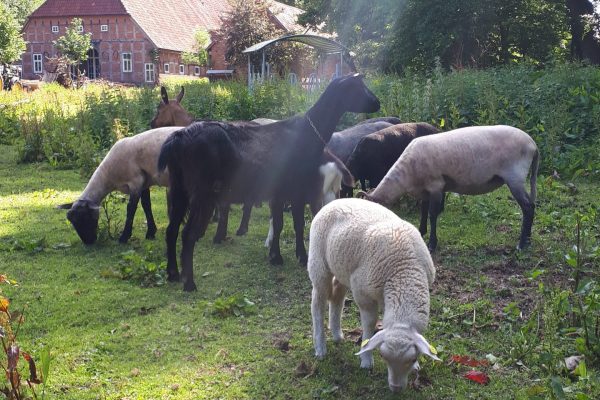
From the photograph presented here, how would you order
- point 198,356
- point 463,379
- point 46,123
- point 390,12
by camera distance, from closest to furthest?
point 463,379 < point 198,356 < point 46,123 < point 390,12

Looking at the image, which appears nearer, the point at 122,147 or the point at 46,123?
the point at 122,147

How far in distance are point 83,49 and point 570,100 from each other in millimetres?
42676

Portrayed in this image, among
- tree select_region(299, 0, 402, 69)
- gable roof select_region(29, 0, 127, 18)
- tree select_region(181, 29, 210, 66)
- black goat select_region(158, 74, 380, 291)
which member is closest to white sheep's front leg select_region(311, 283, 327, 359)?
black goat select_region(158, 74, 380, 291)

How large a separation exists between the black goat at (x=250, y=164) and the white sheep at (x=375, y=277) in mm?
2072

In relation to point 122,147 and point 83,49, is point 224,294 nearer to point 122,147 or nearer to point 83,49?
point 122,147

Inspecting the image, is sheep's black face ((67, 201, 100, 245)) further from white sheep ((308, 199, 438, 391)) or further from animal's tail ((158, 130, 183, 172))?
white sheep ((308, 199, 438, 391))

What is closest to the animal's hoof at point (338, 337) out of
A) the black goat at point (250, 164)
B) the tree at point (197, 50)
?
the black goat at point (250, 164)

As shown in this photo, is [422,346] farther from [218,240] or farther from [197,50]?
[197,50]

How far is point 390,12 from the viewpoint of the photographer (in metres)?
28.1

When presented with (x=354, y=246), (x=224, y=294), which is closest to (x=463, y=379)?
(x=354, y=246)

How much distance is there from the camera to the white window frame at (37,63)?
5650 cm

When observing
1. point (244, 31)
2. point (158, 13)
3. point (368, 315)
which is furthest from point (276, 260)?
point (158, 13)

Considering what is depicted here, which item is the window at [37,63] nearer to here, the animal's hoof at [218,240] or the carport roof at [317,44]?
the carport roof at [317,44]

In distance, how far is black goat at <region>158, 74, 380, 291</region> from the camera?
21.8ft
